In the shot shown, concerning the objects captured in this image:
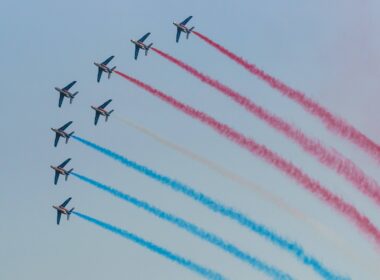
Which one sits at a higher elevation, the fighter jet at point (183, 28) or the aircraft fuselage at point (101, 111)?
the fighter jet at point (183, 28)

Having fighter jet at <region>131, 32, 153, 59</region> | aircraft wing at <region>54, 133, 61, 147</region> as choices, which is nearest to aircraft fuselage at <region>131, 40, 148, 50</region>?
fighter jet at <region>131, 32, 153, 59</region>

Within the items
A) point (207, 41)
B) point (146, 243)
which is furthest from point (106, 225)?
point (207, 41)

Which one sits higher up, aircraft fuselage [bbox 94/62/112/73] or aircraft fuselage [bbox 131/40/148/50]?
aircraft fuselage [bbox 131/40/148/50]

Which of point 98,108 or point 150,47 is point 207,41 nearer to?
point 150,47

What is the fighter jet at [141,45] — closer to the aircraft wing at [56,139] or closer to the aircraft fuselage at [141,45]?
the aircraft fuselage at [141,45]

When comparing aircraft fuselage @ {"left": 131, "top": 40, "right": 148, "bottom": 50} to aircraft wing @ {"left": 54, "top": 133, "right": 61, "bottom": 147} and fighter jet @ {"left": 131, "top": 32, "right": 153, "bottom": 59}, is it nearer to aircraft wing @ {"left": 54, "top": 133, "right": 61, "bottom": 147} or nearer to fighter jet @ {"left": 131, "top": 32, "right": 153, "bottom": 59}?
fighter jet @ {"left": 131, "top": 32, "right": 153, "bottom": 59}

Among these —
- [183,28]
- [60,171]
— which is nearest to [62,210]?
[60,171]

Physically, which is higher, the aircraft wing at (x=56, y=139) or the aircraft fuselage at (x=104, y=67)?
the aircraft fuselage at (x=104, y=67)

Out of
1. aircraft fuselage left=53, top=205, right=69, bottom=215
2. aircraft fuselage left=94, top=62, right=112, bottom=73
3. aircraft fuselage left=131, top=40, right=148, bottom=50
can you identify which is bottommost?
aircraft fuselage left=53, top=205, right=69, bottom=215

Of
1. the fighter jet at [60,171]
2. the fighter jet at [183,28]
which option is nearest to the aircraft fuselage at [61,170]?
the fighter jet at [60,171]

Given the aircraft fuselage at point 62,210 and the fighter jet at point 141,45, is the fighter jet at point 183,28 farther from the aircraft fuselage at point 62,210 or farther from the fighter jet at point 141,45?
the aircraft fuselage at point 62,210

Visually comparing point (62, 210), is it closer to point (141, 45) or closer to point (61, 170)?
point (61, 170)

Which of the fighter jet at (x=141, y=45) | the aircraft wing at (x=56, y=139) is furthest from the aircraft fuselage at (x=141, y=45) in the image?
the aircraft wing at (x=56, y=139)

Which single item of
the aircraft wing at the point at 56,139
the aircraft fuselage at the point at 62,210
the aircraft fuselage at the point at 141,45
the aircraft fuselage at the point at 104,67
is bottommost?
the aircraft fuselage at the point at 62,210
